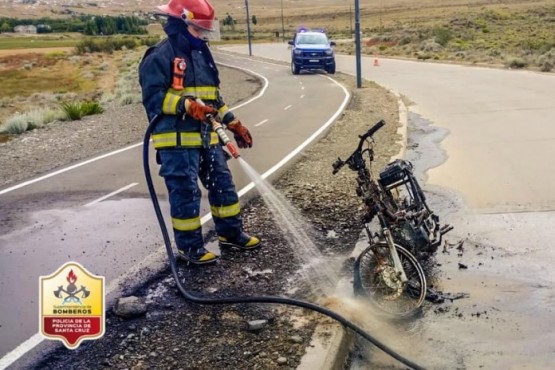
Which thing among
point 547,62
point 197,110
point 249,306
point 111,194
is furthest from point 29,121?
point 547,62

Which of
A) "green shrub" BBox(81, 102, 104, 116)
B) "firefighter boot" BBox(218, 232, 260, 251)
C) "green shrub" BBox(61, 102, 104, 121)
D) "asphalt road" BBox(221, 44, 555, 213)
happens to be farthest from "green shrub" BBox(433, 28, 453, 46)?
"firefighter boot" BBox(218, 232, 260, 251)

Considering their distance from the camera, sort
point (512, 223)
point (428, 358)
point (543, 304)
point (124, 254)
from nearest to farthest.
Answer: point (428, 358) → point (543, 304) → point (124, 254) → point (512, 223)

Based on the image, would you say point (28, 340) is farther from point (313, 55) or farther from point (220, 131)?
point (313, 55)

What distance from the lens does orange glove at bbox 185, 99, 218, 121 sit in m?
5.08

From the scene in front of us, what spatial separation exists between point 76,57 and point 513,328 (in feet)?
199

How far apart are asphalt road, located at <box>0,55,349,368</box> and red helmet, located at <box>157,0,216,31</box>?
2.31 meters

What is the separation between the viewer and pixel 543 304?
16.3ft

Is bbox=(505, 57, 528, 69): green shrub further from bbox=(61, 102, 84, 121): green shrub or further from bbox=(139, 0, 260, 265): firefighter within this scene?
bbox=(139, 0, 260, 265): firefighter

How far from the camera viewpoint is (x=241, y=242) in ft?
20.2

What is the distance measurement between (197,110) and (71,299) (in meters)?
2.23

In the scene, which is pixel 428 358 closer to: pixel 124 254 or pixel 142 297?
pixel 142 297

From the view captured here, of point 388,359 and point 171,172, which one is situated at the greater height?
point 171,172

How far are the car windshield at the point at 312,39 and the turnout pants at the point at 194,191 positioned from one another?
1140 inches

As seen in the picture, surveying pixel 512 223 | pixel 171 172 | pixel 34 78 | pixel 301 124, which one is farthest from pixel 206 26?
pixel 34 78
